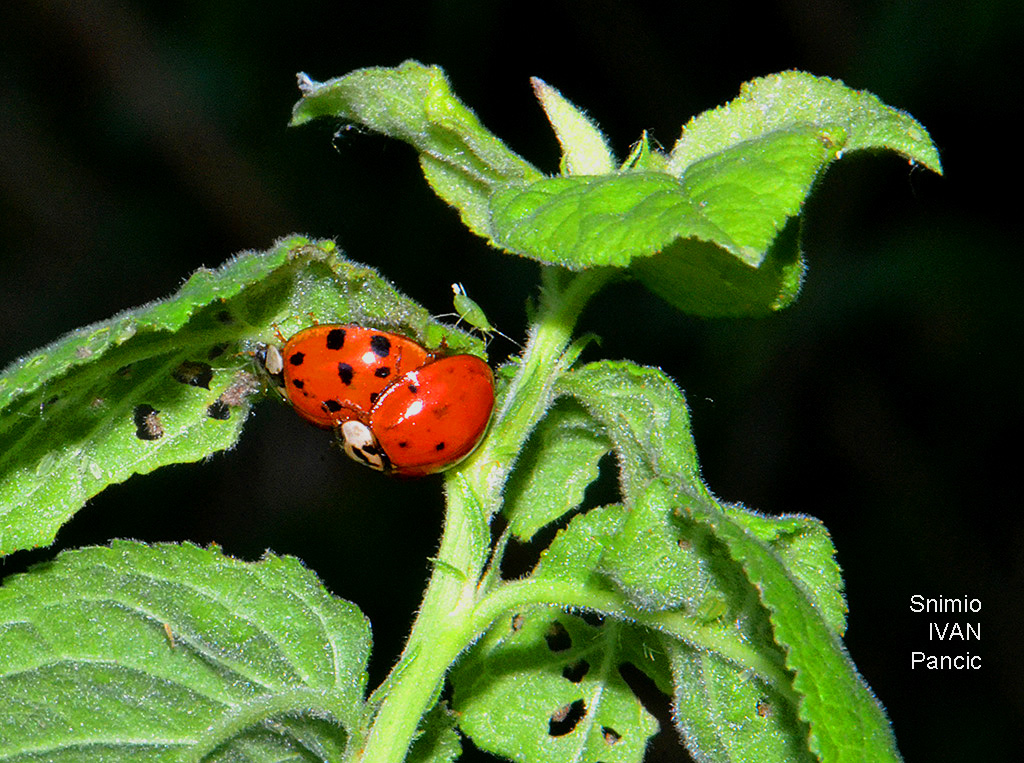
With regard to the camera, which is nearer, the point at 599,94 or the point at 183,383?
the point at 183,383

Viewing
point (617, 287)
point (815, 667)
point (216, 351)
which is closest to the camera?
point (815, 667)

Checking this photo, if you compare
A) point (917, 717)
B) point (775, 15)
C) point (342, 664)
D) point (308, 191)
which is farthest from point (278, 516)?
point (342, 664)

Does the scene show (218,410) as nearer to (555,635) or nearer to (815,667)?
(555,635)

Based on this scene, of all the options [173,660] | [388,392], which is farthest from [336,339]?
[173,660]

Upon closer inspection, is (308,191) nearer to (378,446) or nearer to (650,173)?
(378,446)

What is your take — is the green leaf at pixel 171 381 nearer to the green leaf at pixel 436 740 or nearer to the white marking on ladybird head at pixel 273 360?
the white marking on ladybird head at pixel 273 360

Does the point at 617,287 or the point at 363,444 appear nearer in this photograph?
the point at 363,444

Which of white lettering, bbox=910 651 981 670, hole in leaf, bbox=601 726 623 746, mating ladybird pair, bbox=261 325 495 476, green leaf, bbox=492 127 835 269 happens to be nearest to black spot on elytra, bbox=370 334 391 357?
mating ladybird pair, bbox=261 325 495 476
